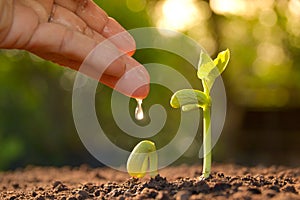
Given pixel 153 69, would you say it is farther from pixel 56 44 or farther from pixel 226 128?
pixel 56 44

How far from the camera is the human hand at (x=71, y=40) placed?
1271 mm

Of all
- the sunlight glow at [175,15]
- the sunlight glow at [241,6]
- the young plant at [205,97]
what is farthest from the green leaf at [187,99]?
the sunlight glow at [241,6]

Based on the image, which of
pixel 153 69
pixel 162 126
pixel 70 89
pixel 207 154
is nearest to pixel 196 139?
pixel 162 126

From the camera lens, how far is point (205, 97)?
49.8 inches

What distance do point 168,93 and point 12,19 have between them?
3.76m

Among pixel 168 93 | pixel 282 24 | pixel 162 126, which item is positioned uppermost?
pixel 282 24

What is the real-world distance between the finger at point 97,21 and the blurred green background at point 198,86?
→ 2986 mm

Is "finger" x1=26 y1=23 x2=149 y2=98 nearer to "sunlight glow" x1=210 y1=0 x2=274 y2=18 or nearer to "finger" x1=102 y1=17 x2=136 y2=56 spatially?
"finger" x1=102 y1=17 x2=136 y2=56

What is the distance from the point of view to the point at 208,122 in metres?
1.27

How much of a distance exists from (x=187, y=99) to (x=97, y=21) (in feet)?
1.40

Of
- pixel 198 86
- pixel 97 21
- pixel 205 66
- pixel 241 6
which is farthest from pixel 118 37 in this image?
pixel 241 6

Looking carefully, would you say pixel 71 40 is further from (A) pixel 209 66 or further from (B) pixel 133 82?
(A) pixel 209 66

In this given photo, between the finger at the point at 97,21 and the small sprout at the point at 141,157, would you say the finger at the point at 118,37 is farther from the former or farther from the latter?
the small sprout at the point at 141,157

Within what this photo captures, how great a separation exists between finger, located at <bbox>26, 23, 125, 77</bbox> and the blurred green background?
3.15m
